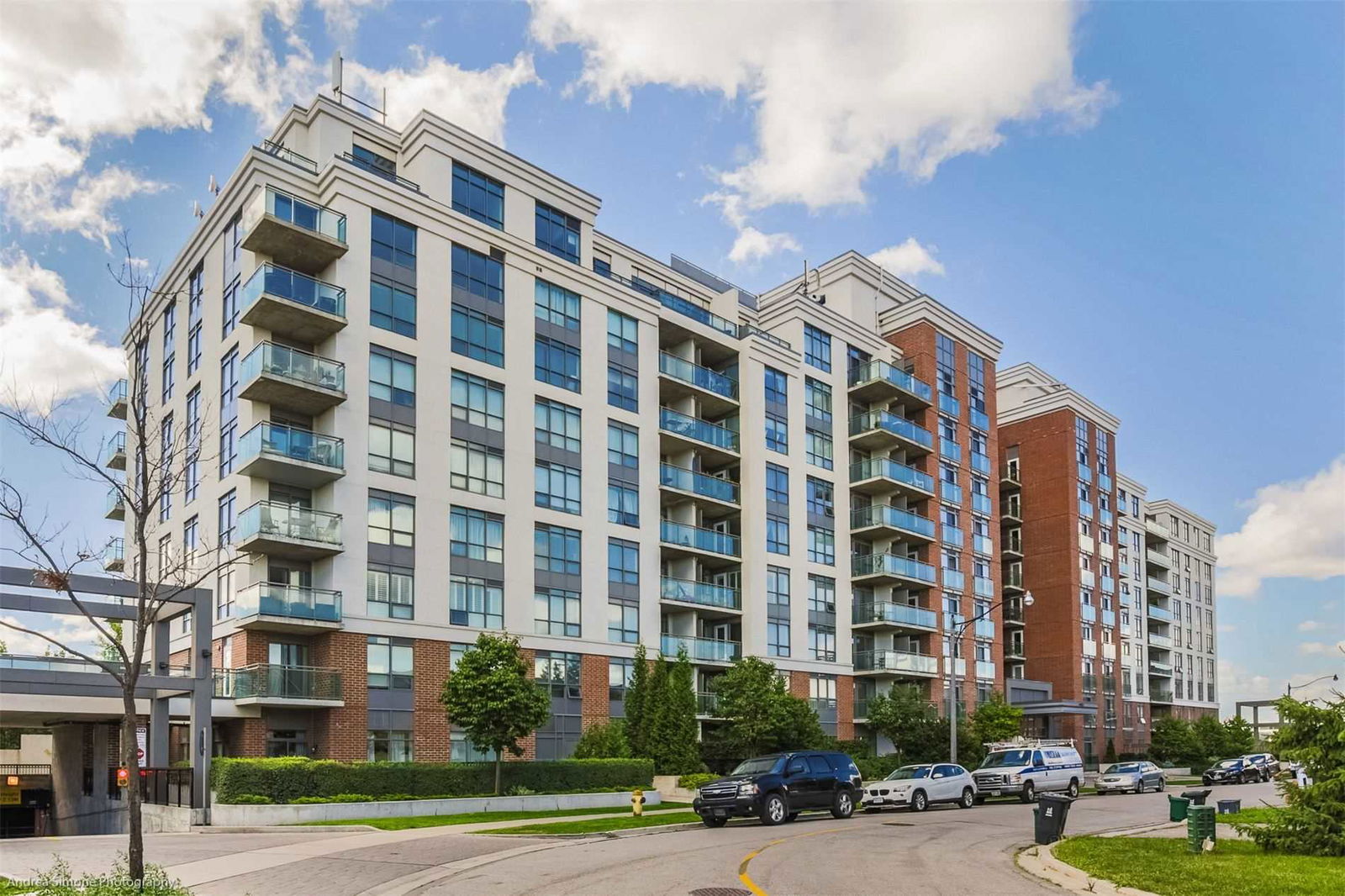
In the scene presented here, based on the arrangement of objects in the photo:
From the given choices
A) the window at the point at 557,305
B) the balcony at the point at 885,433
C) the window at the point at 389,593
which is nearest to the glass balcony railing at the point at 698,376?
the window at the point at 557,305

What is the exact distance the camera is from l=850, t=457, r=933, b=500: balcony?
5906 centimetres

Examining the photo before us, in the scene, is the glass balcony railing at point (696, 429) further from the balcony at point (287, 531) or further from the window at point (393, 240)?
the balcony at point (287, 531)

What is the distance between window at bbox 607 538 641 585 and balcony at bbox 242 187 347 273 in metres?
15.6

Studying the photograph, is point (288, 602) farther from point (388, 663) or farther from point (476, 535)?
point (476, 535)

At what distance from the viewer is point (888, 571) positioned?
5822cm

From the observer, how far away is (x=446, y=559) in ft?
133

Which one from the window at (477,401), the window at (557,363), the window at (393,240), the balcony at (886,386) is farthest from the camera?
the balcony at (886,386)

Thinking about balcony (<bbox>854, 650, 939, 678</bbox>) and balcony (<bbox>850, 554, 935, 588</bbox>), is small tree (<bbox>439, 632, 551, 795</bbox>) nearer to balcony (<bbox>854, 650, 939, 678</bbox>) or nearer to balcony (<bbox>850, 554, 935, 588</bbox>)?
balcony (<bbox>854, 650, 939, 678</bbox>)

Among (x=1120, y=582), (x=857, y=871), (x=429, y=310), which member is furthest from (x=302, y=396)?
(x=1120, y=582)

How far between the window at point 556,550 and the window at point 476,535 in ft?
5.64

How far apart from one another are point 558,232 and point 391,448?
41.9ft

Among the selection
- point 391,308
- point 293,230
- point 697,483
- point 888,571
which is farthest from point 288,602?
point 888,571

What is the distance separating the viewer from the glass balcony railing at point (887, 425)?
59.5 meters

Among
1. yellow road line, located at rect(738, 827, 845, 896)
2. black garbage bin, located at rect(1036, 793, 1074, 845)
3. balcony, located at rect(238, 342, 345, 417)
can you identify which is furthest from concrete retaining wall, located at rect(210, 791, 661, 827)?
black garbage bin, located at rect(1036, 793, 1074, 845)
